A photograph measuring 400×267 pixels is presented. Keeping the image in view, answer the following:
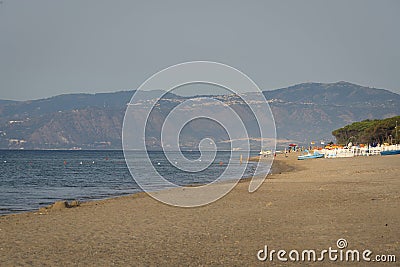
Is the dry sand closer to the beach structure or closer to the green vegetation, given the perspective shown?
the beach structure

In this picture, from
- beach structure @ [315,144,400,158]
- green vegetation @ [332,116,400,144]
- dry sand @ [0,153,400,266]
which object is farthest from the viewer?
green vegetation @ [332,116,400,144]

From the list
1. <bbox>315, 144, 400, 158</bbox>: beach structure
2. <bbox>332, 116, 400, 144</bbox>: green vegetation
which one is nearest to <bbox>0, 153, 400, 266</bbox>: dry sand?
<bbox>315, 144, 400, 158</bbox>: beach structure

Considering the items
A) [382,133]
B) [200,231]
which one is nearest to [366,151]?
[382,133]

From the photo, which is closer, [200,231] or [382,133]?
[200,231]

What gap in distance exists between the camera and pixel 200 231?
43.4 feet

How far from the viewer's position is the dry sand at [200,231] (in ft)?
34.2

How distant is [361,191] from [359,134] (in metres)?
104

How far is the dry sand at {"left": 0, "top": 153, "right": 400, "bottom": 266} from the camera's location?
10.4m

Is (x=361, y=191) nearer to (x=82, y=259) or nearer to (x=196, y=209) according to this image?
(x=196, y=209)

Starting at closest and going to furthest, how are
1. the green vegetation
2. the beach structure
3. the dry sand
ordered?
the dry sand
the beach structure
the green vegetation

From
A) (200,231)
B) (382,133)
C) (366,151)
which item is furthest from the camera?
(382,133)

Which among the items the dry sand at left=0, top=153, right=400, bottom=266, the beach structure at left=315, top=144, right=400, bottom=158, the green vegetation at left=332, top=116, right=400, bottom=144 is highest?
the green vegetation at left=332, top=116, right=400, bottom=144

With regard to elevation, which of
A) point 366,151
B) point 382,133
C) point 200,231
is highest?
point 382,133

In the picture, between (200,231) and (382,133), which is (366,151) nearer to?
(382,133)
